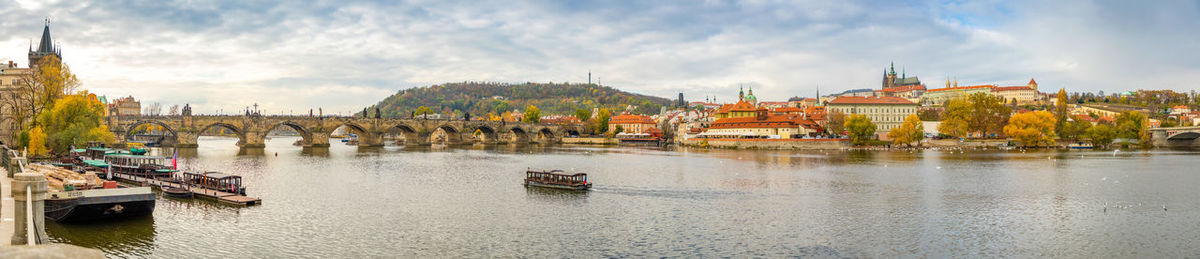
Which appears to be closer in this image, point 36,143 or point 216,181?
point 216,181

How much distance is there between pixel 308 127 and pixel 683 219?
3042 inches

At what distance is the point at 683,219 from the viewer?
25.6 m

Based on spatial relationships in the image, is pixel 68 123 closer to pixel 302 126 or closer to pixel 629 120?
pixel 302 126

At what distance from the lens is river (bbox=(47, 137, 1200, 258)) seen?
20.2 metres

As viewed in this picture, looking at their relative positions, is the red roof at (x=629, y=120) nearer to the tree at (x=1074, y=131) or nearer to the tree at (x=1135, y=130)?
the tree at (x=1074, y=131)

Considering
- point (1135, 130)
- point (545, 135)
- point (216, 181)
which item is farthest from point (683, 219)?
point (545, 135)

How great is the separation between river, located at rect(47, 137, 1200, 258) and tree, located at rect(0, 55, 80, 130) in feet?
75.5

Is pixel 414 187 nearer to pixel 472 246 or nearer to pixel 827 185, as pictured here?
pixel 472 246

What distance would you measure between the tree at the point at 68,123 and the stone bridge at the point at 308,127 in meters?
29.7

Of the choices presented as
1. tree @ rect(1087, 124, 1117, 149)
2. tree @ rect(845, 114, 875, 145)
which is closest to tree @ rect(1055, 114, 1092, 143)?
tree @ rect(1087, 124, 1117, 149)

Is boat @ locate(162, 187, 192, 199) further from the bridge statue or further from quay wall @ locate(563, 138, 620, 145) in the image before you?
quay wall @ locate(563, 138, 620, 145)

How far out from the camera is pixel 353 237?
22.1m

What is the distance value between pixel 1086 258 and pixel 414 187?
29.6 meters

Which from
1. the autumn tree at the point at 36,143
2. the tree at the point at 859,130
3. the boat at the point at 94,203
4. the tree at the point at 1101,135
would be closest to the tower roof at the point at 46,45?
the autumn tree at the point at 36,143
